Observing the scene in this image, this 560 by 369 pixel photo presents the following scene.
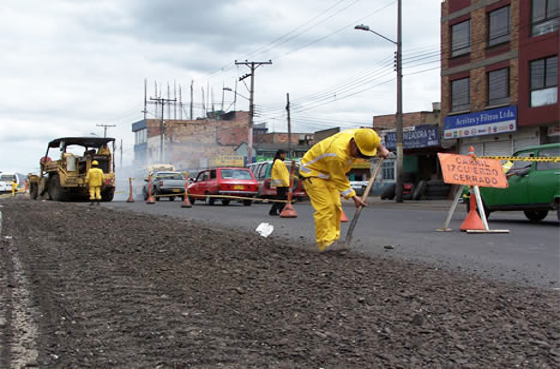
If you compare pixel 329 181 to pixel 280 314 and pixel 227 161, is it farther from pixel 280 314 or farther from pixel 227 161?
pixel 227 161

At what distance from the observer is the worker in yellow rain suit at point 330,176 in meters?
7.21

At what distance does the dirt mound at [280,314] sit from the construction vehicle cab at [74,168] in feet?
67.7

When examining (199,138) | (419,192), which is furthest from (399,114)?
(199,138)

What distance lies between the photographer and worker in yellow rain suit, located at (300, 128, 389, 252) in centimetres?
721

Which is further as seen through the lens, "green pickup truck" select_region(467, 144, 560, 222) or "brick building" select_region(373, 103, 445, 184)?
"brick building" select_region(373, 103, 445, 184)

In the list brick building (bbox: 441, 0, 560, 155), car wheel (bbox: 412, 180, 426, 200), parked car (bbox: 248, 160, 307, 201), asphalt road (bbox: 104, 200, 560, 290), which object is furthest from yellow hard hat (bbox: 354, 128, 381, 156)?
car wheel (bbox: 412, 180, 426, 200)

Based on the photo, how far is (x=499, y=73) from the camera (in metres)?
27.6

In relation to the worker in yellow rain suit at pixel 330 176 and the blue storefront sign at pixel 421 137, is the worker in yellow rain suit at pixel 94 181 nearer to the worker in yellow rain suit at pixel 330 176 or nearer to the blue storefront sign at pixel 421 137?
the worker in yellow rain suit at pixel 330 176

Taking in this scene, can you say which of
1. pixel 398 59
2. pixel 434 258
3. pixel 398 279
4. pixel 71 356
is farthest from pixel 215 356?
pixel 398 59

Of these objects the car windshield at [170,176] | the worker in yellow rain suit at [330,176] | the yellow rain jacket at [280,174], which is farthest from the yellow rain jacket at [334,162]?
the car windshield at [170,176]

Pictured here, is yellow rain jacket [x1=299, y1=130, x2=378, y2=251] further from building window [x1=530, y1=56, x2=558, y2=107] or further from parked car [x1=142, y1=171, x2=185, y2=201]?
parked car [x1=142, y1=171, x2=185, y2=201]

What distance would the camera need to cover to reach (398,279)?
554 centimetres

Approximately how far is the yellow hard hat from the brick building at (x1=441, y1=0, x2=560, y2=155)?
20.1 meters

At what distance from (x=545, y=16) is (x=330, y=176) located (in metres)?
21.5
